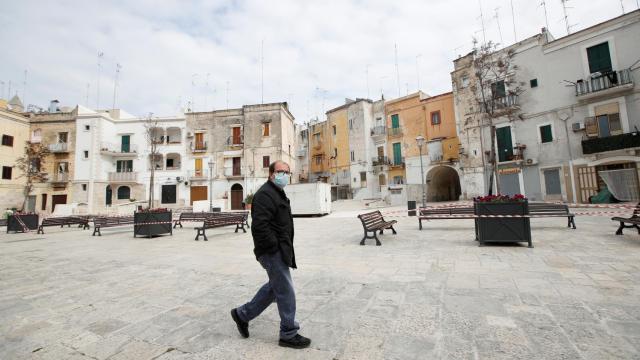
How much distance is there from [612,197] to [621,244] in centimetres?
1551

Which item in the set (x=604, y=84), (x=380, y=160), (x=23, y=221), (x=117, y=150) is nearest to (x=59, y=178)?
(x=117, y=150)

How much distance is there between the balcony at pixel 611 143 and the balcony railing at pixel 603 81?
3036 mm

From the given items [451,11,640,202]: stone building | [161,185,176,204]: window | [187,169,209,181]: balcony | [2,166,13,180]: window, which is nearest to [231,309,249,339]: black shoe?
[451,11,640,202]: stone building

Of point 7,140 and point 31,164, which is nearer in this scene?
point 7,140

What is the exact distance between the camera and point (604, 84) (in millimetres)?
17297

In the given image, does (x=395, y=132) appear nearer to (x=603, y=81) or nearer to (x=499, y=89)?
(x=499, y=89)

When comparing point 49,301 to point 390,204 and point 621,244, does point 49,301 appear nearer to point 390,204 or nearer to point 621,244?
point 621,244

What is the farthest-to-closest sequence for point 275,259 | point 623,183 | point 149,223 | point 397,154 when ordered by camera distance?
point 397,154 < point 623,183 < point 149,223 < point 275,259

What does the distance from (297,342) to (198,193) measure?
31735 mm

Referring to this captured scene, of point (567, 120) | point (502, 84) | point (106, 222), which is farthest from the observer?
point (502, 84)

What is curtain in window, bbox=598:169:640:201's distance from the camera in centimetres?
1634

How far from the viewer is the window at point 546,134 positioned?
1959 centimetres

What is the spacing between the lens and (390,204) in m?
25.4

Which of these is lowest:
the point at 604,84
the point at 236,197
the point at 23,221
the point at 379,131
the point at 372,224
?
the point at 372,224
